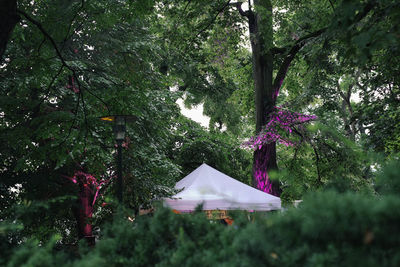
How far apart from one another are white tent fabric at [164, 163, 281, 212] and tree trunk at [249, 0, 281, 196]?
6.67 ft

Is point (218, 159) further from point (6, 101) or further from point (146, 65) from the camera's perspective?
point (6, 101)

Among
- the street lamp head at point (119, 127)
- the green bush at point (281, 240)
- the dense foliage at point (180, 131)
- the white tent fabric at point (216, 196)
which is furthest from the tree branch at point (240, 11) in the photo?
the green bush at point (281, 240)

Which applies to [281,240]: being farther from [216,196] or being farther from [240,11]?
[240,11]

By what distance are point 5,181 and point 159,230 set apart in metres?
7.41

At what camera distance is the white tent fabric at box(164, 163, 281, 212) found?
8.08 metres

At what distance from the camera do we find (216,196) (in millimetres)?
8211

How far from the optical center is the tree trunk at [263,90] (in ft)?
36.9

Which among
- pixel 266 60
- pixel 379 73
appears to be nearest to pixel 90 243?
pixel 266 60

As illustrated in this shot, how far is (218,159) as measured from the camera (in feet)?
58.3

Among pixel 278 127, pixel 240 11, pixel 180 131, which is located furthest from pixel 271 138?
pixel 180 131

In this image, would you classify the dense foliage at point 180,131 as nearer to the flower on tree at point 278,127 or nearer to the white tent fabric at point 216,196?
the flower on tree at point 278,127

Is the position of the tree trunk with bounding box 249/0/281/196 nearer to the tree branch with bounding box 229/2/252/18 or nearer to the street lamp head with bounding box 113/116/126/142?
the tree branch with bounding box 229/2/252/18

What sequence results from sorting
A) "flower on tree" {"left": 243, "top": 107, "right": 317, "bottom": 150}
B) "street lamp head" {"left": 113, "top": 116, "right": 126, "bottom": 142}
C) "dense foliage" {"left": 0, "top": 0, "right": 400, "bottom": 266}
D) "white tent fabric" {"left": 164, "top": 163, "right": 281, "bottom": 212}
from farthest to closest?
"flower on tree" {"left": 243, "top": 107, "right": 317, "bottom": 150} → "white tent fabric" {"left": 164, "top": 163, "right": 281, "bottom": 212} → "street lamp head" {"left": 113, "top": 116, "right": 126, "bottom": 142} → "dense foliage" {"left": 0, "top": 0, "right": 400, "bottom": 266}

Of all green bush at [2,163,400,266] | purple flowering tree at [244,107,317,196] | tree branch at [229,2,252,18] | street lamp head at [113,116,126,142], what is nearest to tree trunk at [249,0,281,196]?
purple flowering tree at [244,107,317,196]
